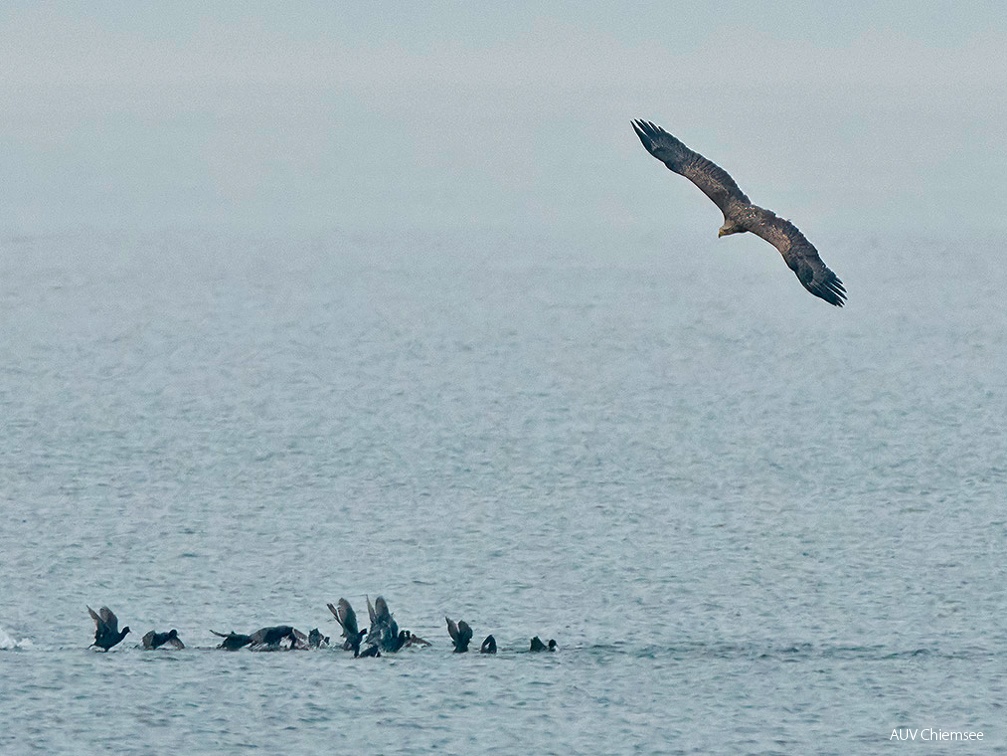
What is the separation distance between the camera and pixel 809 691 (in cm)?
5003

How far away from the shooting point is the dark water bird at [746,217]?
35.5 metres

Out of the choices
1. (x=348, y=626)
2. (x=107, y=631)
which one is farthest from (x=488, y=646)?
(x=107, y=631)

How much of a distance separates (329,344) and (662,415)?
54158 mm

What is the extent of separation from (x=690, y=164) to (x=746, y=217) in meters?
2.00

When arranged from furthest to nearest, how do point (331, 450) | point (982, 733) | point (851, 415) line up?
1. point (851, 415)
2. point (331, 450)
3. point (982, 733)

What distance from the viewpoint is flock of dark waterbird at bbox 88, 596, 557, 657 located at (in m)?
51.8

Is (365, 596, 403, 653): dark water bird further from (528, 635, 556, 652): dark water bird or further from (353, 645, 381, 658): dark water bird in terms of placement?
(528, 635, 556, 652): dark water bird

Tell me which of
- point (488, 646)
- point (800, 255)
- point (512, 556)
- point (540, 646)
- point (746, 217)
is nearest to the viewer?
point (800, 255)

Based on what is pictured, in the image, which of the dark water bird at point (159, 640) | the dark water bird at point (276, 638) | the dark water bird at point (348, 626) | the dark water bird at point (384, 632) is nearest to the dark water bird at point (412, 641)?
the dark water bird at point (384, 632)

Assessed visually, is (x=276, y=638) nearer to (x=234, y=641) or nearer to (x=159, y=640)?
(x=234, y=641)

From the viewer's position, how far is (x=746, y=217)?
3719 centimetres

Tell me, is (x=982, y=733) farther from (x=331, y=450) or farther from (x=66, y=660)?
(x=331, y=450)

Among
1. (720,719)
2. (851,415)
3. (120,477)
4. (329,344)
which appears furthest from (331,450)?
(329,344)

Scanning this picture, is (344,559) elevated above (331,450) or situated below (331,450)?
below
